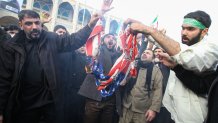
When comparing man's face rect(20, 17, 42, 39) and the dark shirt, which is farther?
man's face rect(20, 17, 42, 39)

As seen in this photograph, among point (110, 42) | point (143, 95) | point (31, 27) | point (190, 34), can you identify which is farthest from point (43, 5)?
point (190, 34)

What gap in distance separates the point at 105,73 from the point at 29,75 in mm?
1770

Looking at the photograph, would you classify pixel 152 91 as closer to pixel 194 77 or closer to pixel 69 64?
pixel 69 64

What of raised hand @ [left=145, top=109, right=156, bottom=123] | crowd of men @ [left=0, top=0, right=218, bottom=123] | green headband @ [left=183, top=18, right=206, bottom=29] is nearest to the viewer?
crowd of men @ [left=0, top=0, right=218, bottom=123]

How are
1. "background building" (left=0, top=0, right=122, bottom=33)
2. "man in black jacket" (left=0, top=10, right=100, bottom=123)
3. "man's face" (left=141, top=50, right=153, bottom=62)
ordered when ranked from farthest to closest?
"background building" (left=0, top=0, right=122, bottom=33)
"man's face" (left=141, top=50, right=153, bottom=62)
"man in black jacket" (left=0, top=10, right=100, bottom=123)

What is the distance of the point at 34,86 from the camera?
3.55 metres

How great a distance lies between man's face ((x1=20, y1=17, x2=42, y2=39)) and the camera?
144 inches

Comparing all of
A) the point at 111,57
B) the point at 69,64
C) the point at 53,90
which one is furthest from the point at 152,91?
the point at 53,90

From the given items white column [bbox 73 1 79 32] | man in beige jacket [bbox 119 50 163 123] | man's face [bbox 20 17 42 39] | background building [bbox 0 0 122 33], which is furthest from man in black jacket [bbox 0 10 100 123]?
white column [bbox 73 1 79 32]

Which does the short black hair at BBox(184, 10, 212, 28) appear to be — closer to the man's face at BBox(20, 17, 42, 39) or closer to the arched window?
the man's face at BBox(20, 17, 42, 39)

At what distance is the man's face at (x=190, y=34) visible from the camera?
2293 millimetres

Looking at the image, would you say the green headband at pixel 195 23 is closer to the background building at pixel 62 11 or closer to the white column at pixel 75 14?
the background building at pixel 62 11

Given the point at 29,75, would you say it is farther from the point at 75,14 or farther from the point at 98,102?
the point at 75,14

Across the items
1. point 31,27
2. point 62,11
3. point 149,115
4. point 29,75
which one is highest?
point 62,11
